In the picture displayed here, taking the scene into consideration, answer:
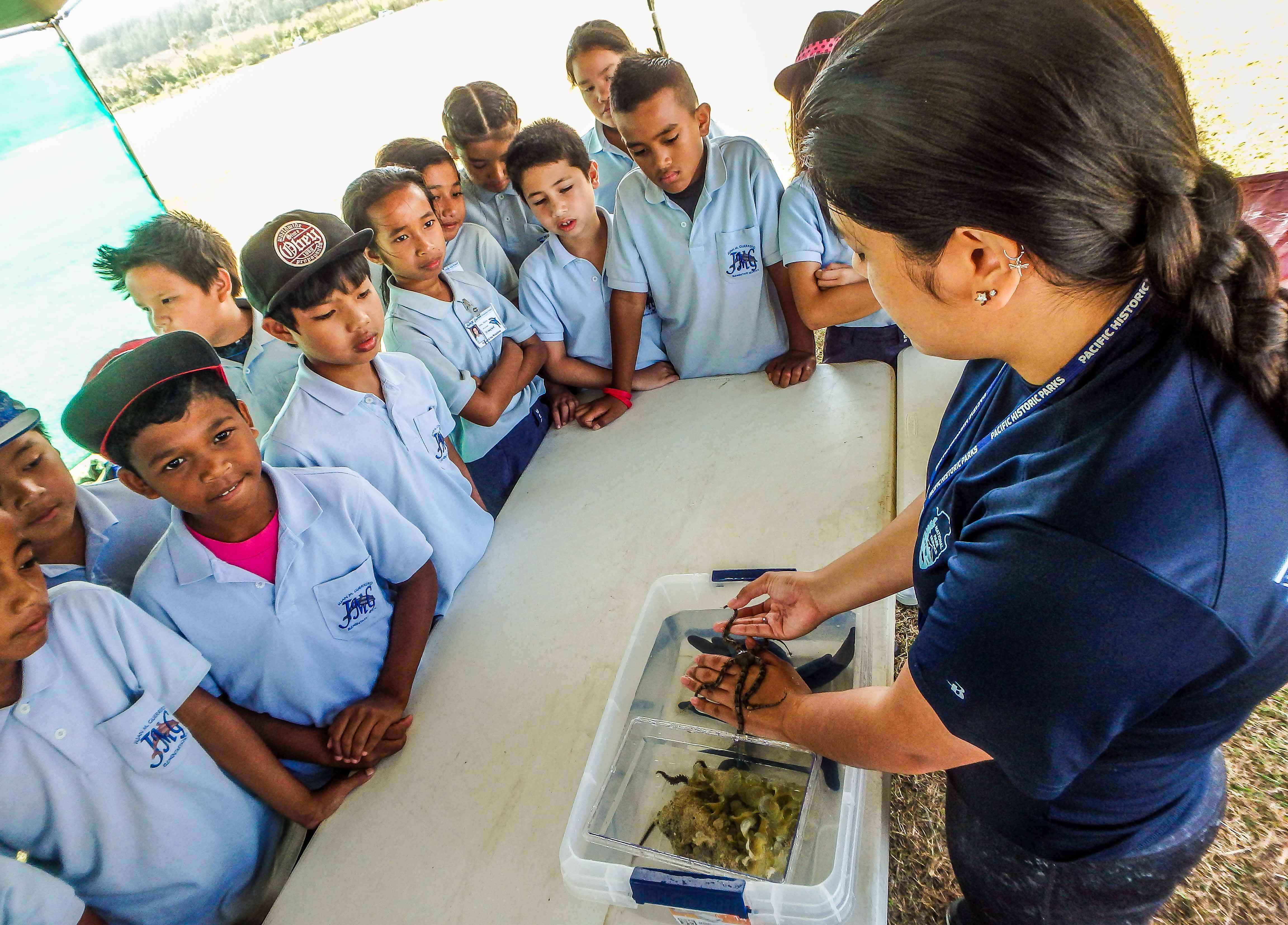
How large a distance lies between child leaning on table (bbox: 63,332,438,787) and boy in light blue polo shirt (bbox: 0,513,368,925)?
9 centimetres

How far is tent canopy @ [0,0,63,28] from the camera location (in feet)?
9.71

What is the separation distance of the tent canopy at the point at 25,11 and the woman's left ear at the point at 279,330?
98.5 inches

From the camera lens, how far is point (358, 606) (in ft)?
4.72

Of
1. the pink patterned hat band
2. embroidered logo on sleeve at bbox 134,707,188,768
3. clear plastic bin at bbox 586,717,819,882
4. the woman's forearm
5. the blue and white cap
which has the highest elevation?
the pink patterned hat band

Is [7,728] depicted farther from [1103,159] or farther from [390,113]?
[390,113]

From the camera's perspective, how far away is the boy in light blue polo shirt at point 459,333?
202 centimetres

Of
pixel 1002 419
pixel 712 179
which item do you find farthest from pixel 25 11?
pixel 1002 419

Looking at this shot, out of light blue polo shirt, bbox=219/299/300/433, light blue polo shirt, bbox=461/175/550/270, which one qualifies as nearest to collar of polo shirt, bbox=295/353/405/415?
light blue polo shirt, bbox=219/299/300/433

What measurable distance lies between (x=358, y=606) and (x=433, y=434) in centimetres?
50

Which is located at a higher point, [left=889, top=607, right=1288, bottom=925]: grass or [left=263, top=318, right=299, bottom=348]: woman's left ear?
[left=263, top=318, right=299, bottom=348]: woman's left ear

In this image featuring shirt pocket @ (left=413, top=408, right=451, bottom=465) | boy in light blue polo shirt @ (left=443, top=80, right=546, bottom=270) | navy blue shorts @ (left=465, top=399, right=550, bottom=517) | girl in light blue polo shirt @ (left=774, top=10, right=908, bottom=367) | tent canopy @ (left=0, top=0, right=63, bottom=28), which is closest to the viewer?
shirt pocket @ (left=413, top=408, right=451, bottom=465)

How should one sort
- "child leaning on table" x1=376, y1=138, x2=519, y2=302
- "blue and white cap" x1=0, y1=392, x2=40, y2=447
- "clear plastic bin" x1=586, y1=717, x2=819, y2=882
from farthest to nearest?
"child leaning on table" x1=376, y1=138, x2=519, y2=302 → "blue and white cap" x1=0, y1=392, x2=40, y2=447 → "clear plastic bin" x1=586, y1=717, x2=819, y2=882

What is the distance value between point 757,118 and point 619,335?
5.86 metres

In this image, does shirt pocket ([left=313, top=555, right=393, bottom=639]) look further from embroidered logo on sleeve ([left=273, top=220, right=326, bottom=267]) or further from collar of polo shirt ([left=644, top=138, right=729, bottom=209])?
collar of polo shirt ([left=644, top=138, right=729, bottom=209])
